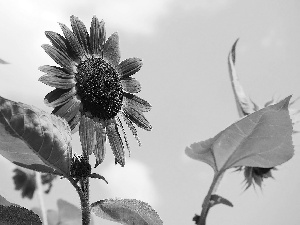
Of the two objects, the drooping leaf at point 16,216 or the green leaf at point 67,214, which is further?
the green leaf at point 67,214

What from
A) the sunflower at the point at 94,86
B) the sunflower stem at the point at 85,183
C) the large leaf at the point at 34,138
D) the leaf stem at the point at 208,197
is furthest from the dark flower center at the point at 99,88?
the leaf stem at the point at 208,197

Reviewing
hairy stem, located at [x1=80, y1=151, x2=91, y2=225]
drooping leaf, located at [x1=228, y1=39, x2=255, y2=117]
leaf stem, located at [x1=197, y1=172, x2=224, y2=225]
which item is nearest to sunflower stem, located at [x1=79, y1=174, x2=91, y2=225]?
hairy stem, located at [x1=80, y1=151, x2=91, y2=225]

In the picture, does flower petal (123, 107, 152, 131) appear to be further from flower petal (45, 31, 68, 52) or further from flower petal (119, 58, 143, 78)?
flower petal (45, 31, 68, 52)

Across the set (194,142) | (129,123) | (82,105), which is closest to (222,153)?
(194,142)

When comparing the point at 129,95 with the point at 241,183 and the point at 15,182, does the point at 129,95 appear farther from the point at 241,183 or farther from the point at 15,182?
the point at 15,182

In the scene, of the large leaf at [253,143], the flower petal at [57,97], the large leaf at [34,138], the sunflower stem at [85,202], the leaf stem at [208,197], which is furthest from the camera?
the leaf stem at [208,197]

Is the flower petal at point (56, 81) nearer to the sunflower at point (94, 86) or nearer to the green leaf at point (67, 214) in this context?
the sunflower at point (94, 86)

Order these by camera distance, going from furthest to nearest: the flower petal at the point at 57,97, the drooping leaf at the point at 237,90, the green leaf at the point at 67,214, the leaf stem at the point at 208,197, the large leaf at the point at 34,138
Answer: the green leaf at the point at 67,214 → the drooping leaf at the point at 237,90 → the leaf stem at the point at 208,197 → the flower petal at the point at 57,97 → the large leaf at the point at 34,138

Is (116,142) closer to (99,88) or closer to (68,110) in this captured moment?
(68,110)
